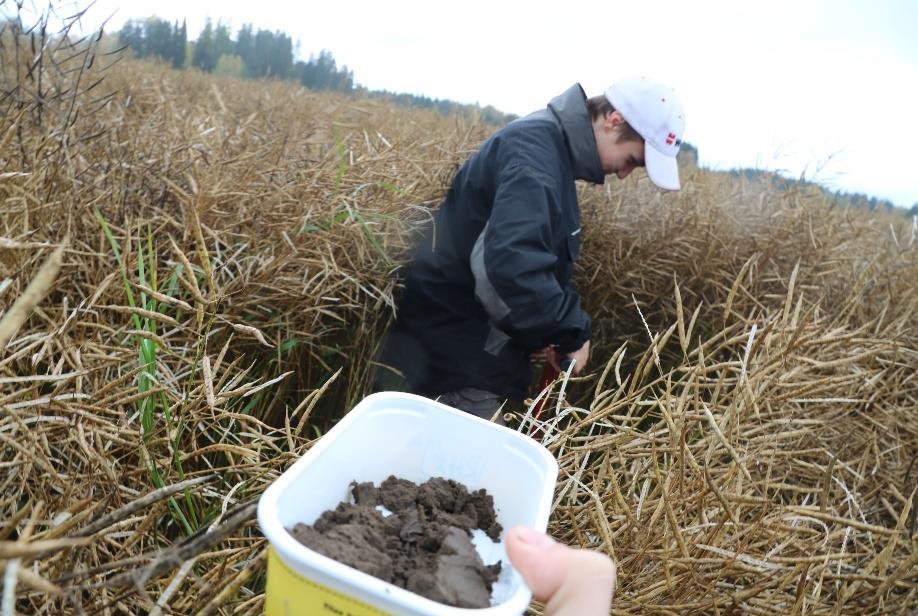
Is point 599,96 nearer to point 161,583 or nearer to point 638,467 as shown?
point 638,467

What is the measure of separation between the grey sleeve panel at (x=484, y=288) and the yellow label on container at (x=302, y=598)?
1.60 m

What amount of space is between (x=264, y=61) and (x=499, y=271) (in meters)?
3.55

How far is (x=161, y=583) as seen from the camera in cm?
97

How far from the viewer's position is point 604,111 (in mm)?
2521

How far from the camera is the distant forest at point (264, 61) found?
13.1ft

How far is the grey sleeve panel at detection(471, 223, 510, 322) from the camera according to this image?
223 centimetres

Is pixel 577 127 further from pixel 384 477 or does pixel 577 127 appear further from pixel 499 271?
pixel 384 477

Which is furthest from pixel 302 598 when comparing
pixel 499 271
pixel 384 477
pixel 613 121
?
pixel 613 121

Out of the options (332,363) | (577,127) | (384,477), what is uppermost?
(577,127)

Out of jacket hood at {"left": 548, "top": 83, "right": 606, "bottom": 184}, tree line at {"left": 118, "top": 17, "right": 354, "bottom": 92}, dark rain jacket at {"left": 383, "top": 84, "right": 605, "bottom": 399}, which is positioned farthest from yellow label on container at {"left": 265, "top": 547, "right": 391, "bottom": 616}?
tree line at {"left": 118, "top": 17, "right": 354, "bottom": 92}

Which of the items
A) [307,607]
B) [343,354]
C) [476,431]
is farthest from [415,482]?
[343,354]

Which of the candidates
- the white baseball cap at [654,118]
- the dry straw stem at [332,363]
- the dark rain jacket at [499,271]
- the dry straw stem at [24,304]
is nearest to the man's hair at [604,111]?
the white baseball cap at [654,118]

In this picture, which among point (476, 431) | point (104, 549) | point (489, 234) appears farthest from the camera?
point (489, 234)

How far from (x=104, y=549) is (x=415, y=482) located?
20.0 inches
